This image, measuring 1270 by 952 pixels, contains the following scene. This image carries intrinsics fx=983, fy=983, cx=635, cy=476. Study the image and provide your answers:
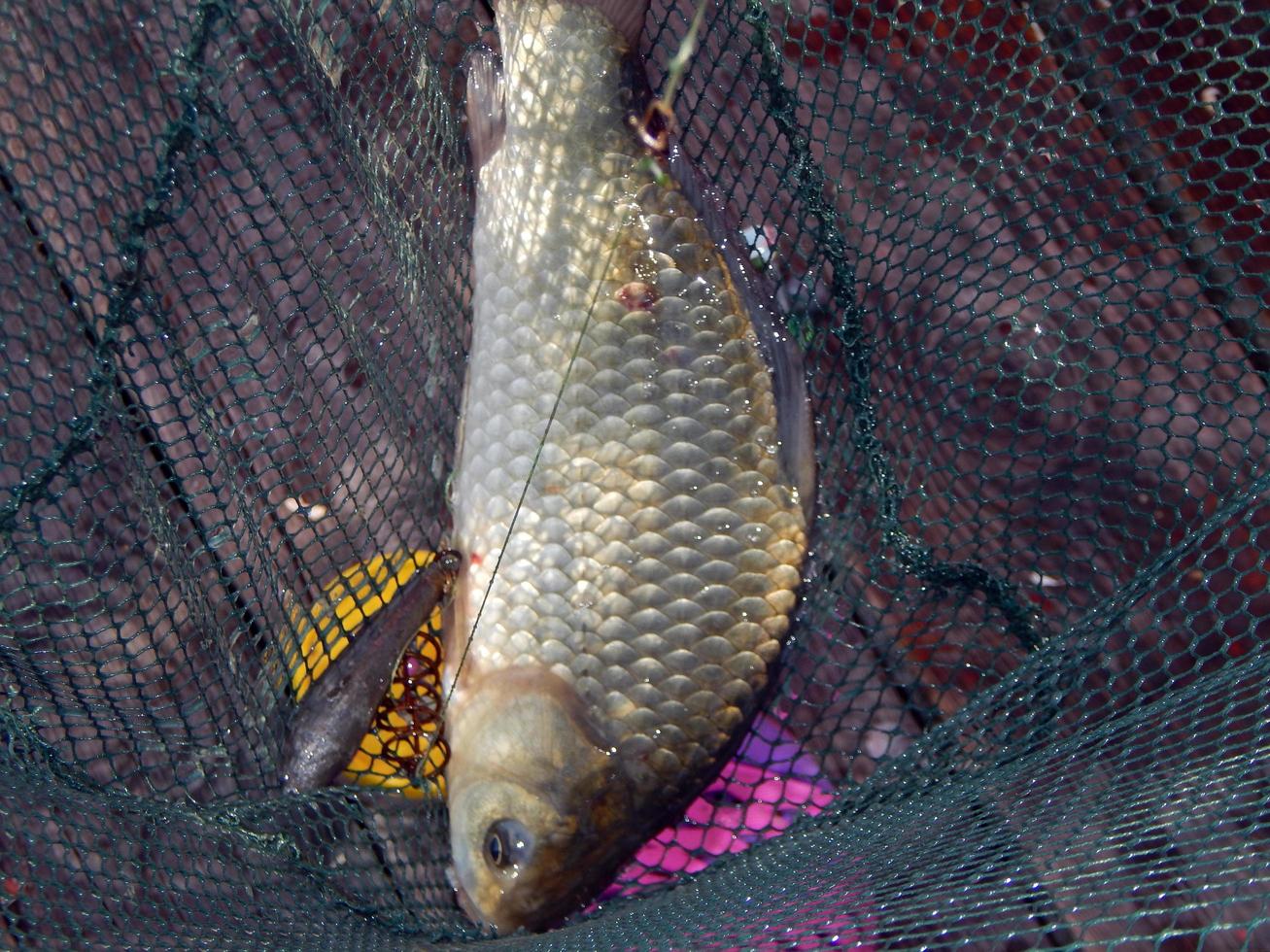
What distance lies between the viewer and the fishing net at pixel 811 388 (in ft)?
5.63

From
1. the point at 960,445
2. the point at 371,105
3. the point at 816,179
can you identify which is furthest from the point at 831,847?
the point at 371,105

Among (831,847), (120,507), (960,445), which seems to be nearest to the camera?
(831,847)

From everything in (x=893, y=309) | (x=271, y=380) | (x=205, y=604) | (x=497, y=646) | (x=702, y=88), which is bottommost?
(x=205, y=604)

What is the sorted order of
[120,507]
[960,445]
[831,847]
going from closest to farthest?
[831,847] → [120,507] → [960,445]

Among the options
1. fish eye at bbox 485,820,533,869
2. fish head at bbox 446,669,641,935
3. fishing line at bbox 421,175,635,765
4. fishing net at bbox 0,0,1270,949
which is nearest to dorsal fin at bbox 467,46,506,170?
fishing net at bbox 0,0,1270,949

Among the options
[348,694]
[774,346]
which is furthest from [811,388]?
[348,694]

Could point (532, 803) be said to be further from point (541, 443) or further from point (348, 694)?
point (541, 443)

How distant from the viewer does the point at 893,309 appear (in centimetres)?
205

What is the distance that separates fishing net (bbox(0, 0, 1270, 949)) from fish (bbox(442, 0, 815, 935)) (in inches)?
6.0

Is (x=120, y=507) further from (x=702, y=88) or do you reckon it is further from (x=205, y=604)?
(x=702, y=88)

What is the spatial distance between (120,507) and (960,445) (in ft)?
5.25

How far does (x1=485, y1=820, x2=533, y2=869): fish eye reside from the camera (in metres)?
1.62

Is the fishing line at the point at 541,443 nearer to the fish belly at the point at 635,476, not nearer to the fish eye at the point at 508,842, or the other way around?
the fish belly at the point at 635,476

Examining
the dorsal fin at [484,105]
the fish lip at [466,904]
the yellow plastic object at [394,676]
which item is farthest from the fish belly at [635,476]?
the fish lip at [466,904]
